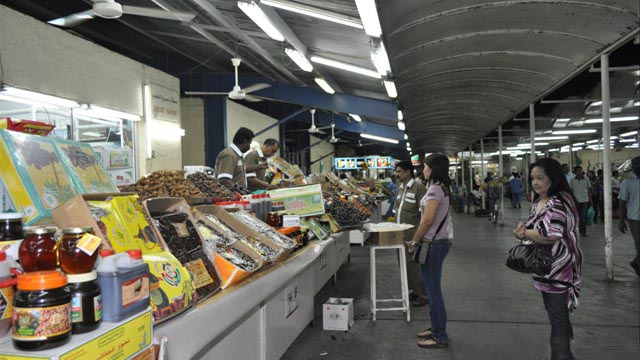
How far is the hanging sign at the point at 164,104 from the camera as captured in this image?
988 cm

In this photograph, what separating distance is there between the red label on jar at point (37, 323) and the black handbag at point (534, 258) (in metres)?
2.74

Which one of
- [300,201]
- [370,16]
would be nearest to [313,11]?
[370,16]

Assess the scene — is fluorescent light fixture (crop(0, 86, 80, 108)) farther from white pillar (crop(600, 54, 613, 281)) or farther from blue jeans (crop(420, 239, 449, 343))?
white pillar (crop(600, 54, 613, 281))

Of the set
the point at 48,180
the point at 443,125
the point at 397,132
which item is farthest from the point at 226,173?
the point at 397,132

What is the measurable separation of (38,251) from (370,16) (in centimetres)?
410

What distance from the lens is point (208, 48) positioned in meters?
10.2

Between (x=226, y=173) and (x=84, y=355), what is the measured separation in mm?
4181

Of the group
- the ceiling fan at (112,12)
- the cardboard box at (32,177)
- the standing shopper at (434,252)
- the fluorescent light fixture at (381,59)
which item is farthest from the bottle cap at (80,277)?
the fluorescent light fixture at (381,59)

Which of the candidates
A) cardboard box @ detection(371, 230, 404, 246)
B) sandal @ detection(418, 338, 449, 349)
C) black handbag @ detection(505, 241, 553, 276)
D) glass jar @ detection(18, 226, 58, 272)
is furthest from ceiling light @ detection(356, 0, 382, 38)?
glass jar @ detection(18, 226, 58, 272)

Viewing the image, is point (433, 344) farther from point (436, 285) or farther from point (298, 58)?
point (298, 58)

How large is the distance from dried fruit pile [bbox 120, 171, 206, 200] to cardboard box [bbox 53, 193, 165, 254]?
116 centimetres

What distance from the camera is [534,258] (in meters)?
2.97

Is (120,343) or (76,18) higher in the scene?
(76,18)

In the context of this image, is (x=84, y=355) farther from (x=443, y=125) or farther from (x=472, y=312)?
(x=443, y=125)
